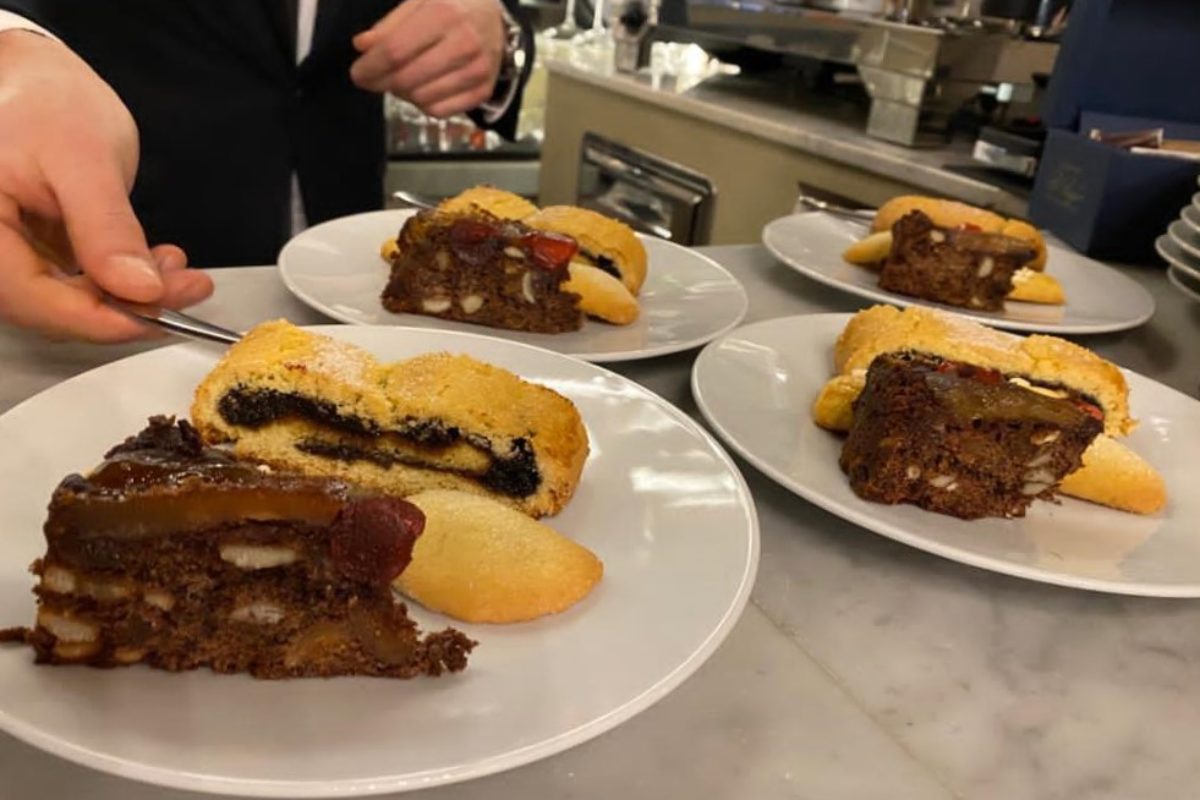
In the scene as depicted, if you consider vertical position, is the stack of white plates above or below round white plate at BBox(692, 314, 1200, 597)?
above

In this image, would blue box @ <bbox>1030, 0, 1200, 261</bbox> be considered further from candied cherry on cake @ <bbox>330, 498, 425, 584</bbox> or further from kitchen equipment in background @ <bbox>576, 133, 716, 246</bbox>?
candied cherry on cake @ <bbox>330, 498, 425, 584</bbox>

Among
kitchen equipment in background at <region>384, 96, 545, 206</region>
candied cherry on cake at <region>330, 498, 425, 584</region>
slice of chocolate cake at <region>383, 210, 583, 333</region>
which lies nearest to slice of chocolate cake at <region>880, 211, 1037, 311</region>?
slice of chocolate cake at <region>383, 210, 583, 333</region>

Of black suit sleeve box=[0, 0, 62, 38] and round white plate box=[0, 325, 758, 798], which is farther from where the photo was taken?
black suit sleeve box=[0, 0, 62, 38]

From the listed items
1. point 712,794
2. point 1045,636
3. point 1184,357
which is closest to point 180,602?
point 712,794

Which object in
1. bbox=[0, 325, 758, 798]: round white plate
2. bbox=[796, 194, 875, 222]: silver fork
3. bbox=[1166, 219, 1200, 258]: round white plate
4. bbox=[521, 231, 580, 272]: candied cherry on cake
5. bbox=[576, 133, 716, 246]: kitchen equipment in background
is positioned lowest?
bbox=[576, 133, 716, 246]: kitchen equipment in background

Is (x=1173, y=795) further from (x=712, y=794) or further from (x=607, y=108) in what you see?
(x=607, y=108)

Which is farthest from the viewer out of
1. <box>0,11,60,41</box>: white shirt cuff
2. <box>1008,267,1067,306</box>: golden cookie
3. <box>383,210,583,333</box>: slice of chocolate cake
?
<box>1008,267,1067,306</box>: golden cookie

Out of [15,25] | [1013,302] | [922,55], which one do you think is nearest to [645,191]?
[922,55]

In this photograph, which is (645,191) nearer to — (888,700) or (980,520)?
(980,520)

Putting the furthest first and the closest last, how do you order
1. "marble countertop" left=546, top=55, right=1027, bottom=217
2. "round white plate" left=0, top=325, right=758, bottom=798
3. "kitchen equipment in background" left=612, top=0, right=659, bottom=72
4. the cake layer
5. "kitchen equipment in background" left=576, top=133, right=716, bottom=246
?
"kitchen equipment in background" left=612, top=0, right=659, bottom=72 < "kitchen equipment in background" left=576, top=133, right=716, bottom=246 < "marble countertop" left=546, top=55, right=1027, bottom=217 < the cake layer < "round white plate" left=0, top=325, right=758, bottom=798
